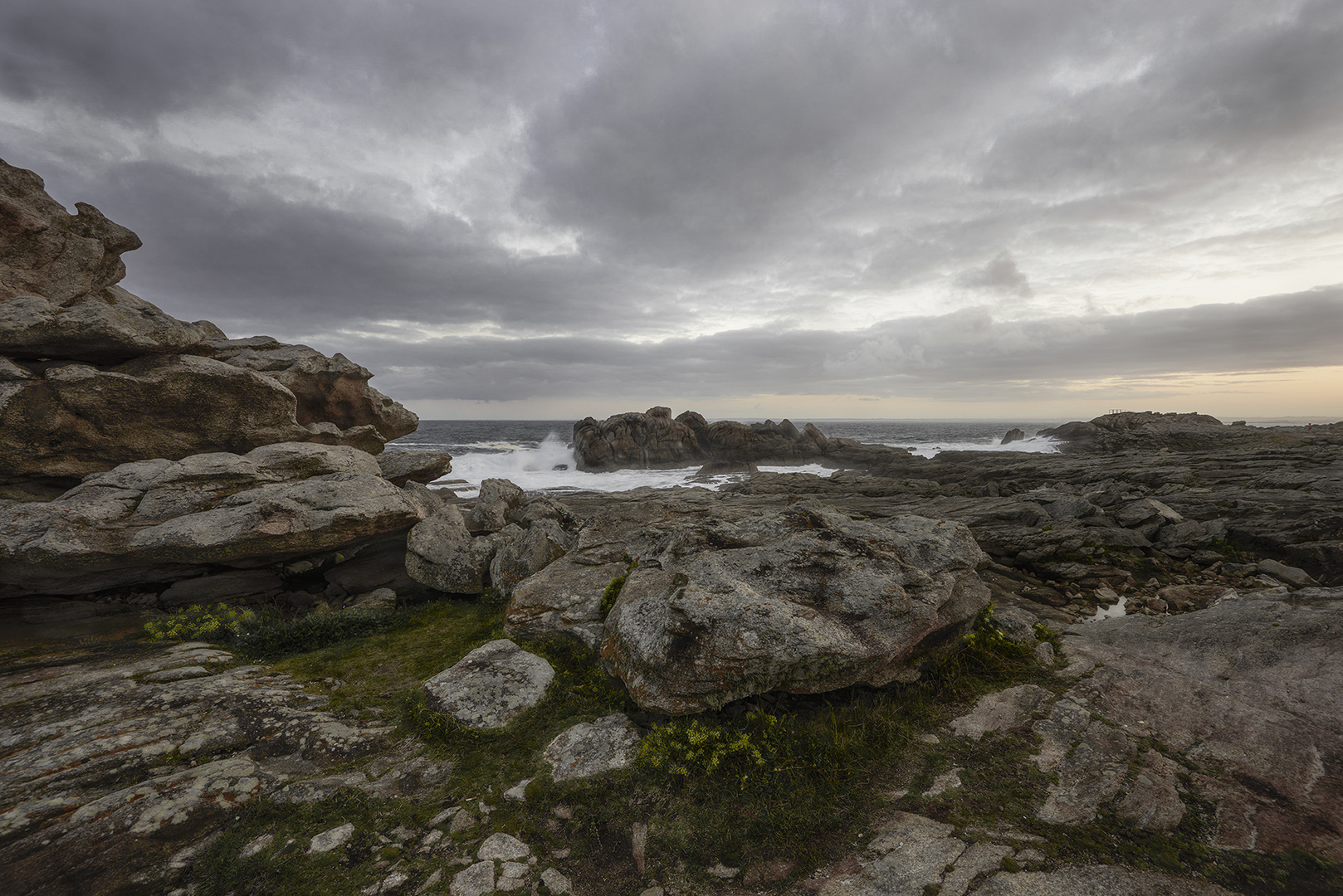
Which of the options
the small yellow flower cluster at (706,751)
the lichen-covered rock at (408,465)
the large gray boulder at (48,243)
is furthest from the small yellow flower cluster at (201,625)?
the large gray boulder at (48,243)

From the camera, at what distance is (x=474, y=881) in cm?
447

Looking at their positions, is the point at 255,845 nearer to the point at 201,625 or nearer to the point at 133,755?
the point at 133,755

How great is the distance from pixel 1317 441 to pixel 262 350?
182 ft

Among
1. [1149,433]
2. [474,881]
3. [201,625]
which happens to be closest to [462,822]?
[474,881]

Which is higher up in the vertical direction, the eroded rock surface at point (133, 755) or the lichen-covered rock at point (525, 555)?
the lichen-covered rock at point (525, 555)

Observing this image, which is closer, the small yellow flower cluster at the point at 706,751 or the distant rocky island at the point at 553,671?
the distant rocky island at the point at 553,671

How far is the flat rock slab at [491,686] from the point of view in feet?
22.7

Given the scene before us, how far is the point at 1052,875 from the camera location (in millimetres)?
4000

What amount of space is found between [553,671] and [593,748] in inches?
77.2

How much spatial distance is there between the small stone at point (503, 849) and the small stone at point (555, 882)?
1.03 feet

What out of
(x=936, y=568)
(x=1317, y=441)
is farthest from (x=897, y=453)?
(x=936, y=568)

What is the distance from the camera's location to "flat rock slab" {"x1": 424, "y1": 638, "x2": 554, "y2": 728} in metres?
6.92

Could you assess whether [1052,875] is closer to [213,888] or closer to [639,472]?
[213,888]

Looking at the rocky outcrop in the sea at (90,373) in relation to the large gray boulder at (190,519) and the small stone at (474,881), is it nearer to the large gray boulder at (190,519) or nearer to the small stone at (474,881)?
the large gray boulder at (190,519)
